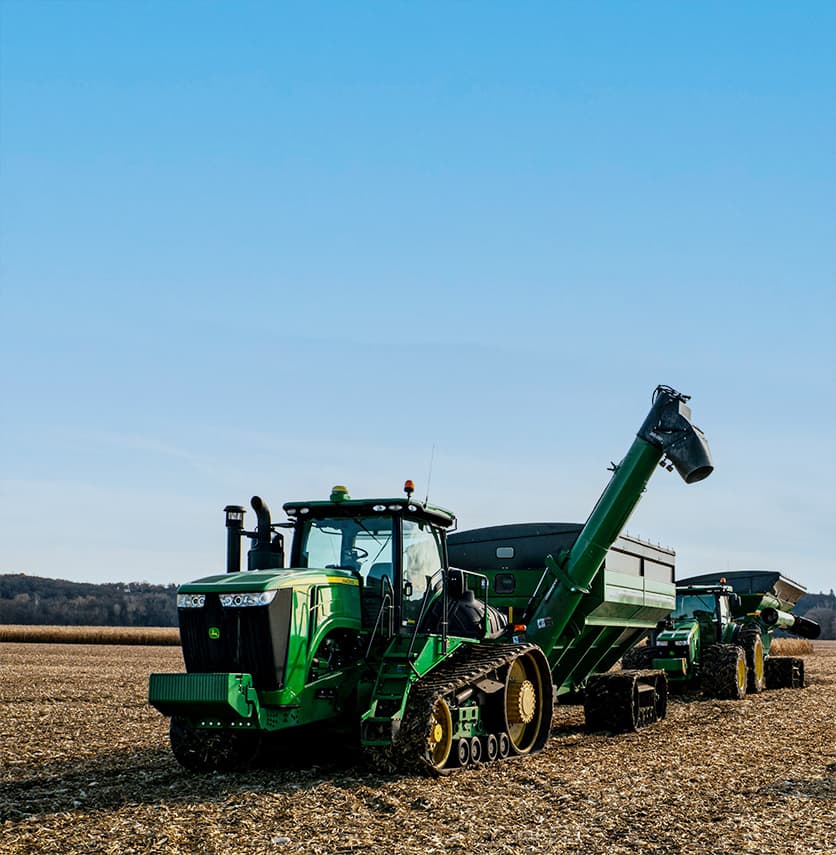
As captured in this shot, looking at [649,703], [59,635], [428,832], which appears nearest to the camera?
[428,832]

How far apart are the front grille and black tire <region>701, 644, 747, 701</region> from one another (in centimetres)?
1394

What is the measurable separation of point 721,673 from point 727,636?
3277 mm

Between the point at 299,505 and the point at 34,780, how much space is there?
426cm

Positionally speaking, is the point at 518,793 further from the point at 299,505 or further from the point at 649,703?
the point at 649,703

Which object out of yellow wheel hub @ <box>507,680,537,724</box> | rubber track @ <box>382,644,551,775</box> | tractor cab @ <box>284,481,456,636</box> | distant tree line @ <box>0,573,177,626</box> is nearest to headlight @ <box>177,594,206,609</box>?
tractor cab @ <box>284,481,456,636</box>

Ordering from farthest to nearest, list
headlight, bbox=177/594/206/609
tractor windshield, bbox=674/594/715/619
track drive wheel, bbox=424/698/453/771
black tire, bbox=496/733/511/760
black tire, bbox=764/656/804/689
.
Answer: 1. black tire, bbox=764/656/804/689
2. tractor windshield, bbox=674/594/715/619
3. black tire, bbox=496/733/511/760
4. track drive wheel, bbox=424/698/453/771
5. headlight, bbox=177/594/206/609

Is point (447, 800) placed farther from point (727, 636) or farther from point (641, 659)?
point (727, 636)

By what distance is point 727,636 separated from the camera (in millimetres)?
25797

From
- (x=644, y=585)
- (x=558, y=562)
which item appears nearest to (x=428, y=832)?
(x=558, y=562)

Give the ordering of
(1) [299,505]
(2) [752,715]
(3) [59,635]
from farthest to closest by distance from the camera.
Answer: (3) [59,635]
(2) [752,715]
(1) [299,505]

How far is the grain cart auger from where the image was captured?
11336 mm

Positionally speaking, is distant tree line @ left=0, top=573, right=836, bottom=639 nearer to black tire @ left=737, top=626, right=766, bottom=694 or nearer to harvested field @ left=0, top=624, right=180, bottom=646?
harvested field @ left=0, top=624, right=180, bottom=646

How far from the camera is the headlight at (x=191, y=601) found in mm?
11656

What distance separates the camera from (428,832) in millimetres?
9367
